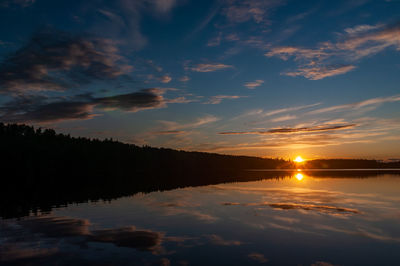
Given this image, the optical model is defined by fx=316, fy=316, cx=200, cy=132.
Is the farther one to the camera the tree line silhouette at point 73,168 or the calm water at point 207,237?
the tree line silhouette at point 73,168

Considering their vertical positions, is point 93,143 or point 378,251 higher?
point 93,143

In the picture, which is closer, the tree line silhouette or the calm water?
the calm water

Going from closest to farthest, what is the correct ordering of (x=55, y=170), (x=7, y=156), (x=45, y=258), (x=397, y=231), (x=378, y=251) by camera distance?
(x=45, y=258) < (x=378, y=251) < (x=397, y=231) < (x=7, y=156) < (x=55, y=170)

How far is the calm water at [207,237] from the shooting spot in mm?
16391

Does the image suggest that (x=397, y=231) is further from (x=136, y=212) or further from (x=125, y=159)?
(x=125, y=159)

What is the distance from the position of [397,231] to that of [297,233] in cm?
730

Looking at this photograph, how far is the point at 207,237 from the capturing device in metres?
21.1

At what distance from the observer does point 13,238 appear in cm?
2095

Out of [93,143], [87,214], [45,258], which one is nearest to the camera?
[45,258]

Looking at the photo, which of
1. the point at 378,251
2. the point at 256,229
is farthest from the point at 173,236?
the point at 378,251

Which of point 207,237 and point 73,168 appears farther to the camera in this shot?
point 73,168

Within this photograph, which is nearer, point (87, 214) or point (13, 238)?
point (13, 238)

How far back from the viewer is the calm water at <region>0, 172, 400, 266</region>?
16.4 m

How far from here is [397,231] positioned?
74.0 ft
